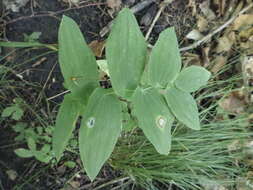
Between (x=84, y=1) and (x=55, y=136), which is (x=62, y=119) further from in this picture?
(x=84, y=1)

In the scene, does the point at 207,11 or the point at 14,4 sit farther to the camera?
A: the point at 207,11

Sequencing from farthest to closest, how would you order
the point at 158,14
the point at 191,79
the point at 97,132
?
1. the point at 158,14
2. the point at 191,79
3. the point at 97,132

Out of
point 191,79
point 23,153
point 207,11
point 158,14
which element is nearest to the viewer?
point 191,79

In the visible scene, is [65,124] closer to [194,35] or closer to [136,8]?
[136,8]

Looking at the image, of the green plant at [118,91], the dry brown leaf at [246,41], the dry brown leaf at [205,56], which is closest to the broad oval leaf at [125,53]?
the green plant at [118,91]

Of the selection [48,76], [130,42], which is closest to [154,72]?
[130,42]

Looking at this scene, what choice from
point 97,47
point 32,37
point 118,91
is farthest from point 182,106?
point 32,37

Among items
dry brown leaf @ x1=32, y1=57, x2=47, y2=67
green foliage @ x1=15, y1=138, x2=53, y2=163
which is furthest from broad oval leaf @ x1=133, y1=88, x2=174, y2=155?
dry brown leaf @ x1=32, y1=57, x2=47, y2=67
